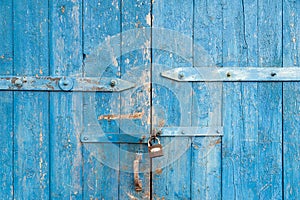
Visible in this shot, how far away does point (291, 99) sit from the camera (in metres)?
1.76

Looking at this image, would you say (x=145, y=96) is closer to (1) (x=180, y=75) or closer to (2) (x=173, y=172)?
(1) (x=180, y=75)

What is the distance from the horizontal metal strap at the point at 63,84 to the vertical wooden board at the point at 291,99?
26.4 inches

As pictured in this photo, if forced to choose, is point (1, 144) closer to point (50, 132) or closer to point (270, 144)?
point (50, 132)

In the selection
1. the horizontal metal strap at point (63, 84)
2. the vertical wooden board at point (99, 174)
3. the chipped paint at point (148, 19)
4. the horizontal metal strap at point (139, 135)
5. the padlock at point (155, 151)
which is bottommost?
the vertical wooden board at point (99, 174)

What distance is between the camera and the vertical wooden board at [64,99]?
1741mm

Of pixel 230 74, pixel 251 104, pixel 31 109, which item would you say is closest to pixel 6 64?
pixel 31 109

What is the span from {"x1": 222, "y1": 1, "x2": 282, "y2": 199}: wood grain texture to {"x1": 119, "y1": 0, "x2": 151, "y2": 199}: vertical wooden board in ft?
1.10

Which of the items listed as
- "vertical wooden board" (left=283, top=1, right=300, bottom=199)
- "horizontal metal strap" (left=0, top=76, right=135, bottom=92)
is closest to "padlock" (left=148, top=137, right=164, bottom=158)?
"horizontal metal strap" (left=0, top=76, right=135, bottom=92)

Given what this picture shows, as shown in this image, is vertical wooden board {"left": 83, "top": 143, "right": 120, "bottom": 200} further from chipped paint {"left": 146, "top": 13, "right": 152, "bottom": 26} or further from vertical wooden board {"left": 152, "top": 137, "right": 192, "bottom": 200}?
chipped paint {"left": 146, "top": 13, "right": 152, "bottom": 26}

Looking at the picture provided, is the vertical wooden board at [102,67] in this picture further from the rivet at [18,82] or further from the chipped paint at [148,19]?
the rivet at [18,82]

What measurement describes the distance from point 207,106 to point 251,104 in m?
0.19

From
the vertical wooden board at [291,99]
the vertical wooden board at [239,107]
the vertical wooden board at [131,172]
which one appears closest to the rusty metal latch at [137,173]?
the vertical wooden board at [131,172]

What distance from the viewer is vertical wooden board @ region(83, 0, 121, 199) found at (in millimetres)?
1740

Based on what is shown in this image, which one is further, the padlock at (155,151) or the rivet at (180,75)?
the rivet at (180,75)
